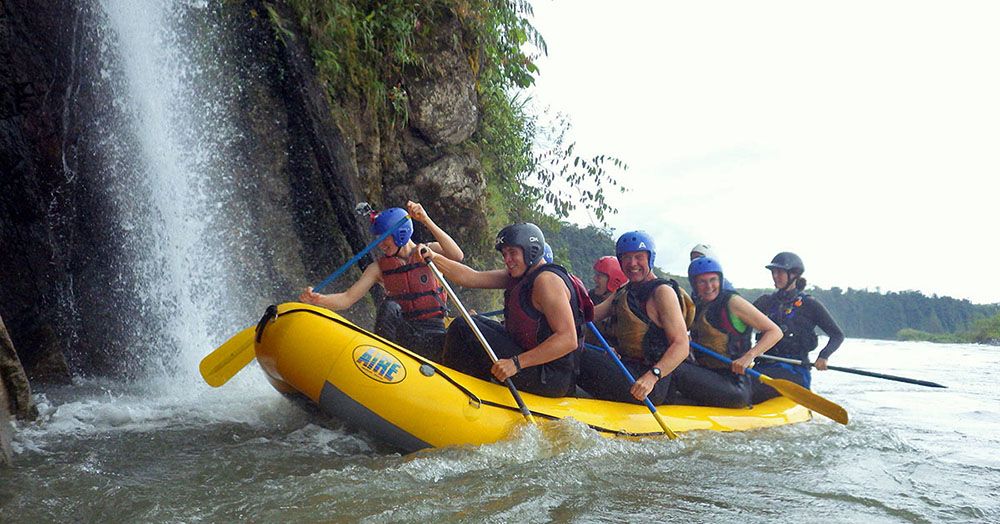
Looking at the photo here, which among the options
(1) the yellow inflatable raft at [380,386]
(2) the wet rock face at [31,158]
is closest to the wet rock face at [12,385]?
(1) the yellow inflatable raft at [380,386]

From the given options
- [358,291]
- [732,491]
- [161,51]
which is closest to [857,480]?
[732,491]

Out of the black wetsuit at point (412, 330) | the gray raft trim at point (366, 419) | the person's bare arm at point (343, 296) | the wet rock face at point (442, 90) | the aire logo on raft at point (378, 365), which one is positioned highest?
the wet rock face at point (442, 90)

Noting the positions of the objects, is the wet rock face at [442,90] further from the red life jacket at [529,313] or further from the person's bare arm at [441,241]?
the red life jacket at [529,313]

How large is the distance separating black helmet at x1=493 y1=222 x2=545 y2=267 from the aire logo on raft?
1.08 m

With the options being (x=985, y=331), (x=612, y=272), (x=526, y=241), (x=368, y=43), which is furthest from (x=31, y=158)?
(x=985, y=331)

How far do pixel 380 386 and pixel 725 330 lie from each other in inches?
130

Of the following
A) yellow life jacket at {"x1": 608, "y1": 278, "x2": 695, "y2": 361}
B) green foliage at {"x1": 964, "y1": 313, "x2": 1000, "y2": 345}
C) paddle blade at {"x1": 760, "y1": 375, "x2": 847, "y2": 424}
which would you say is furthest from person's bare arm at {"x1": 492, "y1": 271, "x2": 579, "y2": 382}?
green foliage at {"x1": 964, "y1": 313, "x2": 1000, "y2": 345}

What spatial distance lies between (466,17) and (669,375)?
6.62 meters

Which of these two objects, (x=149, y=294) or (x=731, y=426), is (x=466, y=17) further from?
(x=731, y=426)

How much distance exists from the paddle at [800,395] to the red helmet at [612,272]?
122cm

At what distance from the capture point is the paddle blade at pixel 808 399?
5.66 meters

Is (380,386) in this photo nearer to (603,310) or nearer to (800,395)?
(603,310)

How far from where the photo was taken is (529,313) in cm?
494

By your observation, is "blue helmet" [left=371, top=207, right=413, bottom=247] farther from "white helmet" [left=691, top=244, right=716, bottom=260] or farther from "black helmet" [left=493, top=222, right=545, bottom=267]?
"white helmet" [left=691, top=244, right=716, bottom=260]
